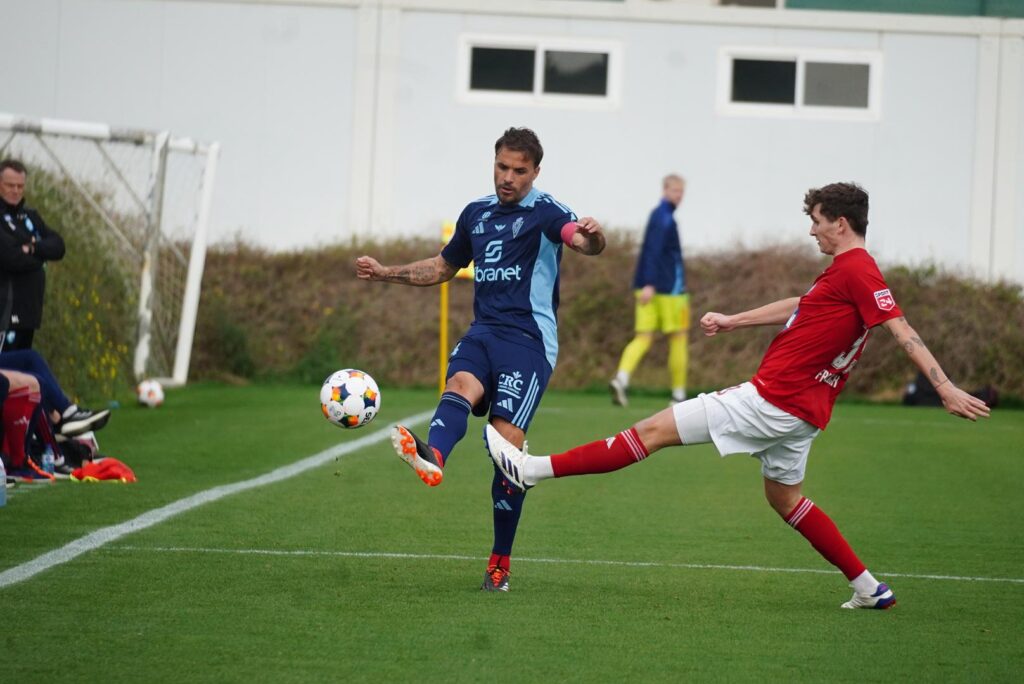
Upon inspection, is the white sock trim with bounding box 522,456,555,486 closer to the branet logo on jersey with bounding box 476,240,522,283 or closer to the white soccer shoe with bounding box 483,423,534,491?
the white soccer shoe with bounding box 483,423,534,491

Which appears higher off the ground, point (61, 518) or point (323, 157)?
point (323, 157)

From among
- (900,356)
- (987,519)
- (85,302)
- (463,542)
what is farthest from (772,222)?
(463,542)

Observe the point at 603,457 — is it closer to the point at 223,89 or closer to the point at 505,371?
the point at 505,371

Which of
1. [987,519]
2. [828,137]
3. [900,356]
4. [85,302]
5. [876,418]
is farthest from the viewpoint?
[828,137]

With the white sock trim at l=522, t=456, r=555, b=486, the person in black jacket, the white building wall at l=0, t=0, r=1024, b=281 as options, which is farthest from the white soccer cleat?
the white sock trim at l=522, t=456, r=555, b=486

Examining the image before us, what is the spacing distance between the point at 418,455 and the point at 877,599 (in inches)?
81.2

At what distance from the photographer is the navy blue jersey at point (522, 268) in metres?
6.66

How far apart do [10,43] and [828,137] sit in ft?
39.4

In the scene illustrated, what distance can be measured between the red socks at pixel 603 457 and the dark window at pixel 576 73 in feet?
52.4

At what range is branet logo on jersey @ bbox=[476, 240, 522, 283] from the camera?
6.69 meters

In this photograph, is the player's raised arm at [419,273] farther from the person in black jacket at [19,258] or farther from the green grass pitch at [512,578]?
the person in black jacket at [19,258]

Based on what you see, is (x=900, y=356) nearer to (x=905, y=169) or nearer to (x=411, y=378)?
(x=905, y=169)

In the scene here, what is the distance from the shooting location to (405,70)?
21.7 m

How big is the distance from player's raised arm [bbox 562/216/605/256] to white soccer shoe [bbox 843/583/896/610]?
1.86 metres
